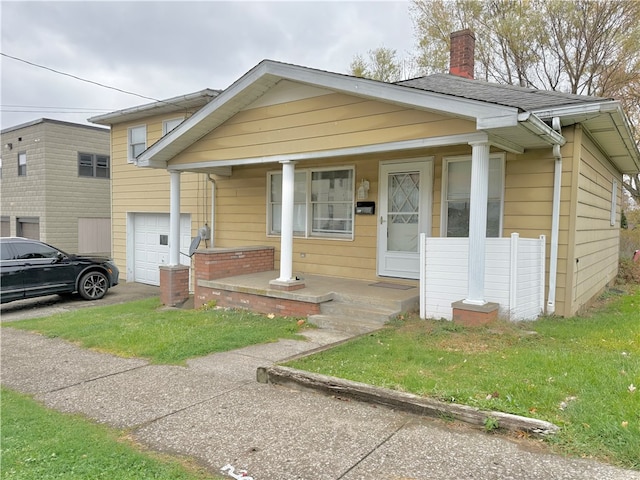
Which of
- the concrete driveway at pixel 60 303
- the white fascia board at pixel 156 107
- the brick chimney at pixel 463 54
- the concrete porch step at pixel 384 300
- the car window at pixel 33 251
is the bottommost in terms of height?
the concrete driveway at pixel 60 303

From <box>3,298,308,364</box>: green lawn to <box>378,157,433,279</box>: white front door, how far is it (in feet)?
7.34

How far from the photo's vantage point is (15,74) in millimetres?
12023

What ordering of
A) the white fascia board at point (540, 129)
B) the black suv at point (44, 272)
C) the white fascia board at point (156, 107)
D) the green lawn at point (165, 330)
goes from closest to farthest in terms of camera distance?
the white fascia board at point (540, 129)
the green lawn at point (165, 330)
the black suv at point (44, 272)
the white fascia board at point (156, 107)

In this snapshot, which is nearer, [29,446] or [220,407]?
[29,446]

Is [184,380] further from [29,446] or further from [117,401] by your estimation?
[29,446]

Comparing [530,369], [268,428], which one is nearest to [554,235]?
[530,369]

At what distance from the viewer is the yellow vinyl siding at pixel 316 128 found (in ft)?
19.5

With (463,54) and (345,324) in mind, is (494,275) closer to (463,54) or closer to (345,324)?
(345,324)

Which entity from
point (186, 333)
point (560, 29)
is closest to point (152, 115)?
point (186, 333)

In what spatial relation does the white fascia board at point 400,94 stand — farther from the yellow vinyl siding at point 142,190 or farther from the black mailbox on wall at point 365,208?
the yellow vinyl siding at point 142,190

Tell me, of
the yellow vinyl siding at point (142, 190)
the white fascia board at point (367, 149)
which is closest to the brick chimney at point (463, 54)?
the white fascia board at point (367, 149)

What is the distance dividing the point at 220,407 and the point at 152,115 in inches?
417

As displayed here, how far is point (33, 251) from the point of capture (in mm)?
9742

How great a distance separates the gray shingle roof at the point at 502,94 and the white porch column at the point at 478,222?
0.69m
